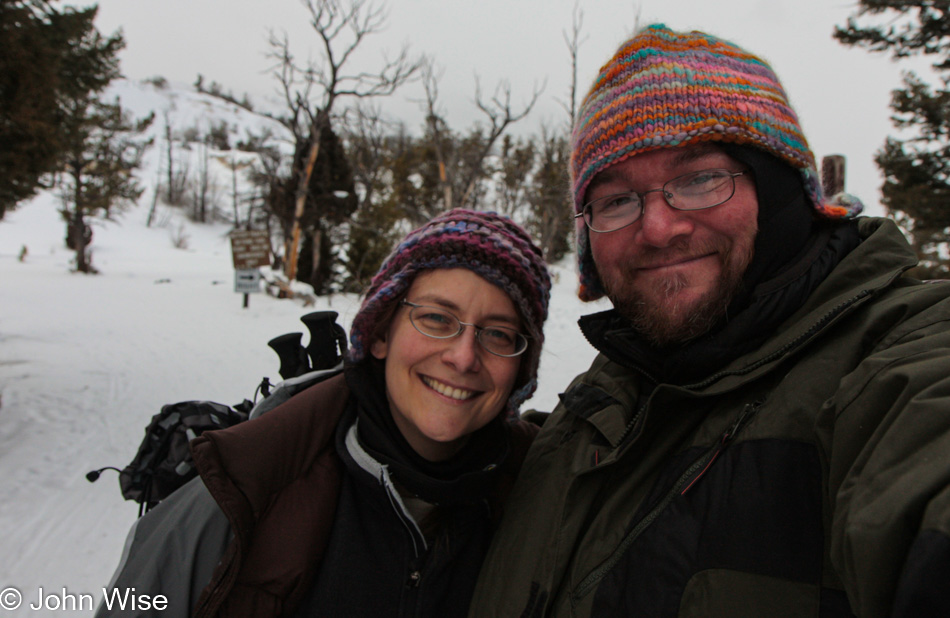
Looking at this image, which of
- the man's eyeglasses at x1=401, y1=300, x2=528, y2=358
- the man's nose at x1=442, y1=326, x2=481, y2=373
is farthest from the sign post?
the man's nose at x1=442, y1=326, x2=481, y2=373

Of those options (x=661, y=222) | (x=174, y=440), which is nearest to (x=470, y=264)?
(x=661, y=222)

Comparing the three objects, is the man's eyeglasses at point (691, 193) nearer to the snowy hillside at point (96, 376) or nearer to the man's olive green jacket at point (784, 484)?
the man's olive green jacket at point (784, 484)

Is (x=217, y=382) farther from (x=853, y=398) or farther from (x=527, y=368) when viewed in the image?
→ (x=853, y=398)

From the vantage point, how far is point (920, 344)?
79 cm

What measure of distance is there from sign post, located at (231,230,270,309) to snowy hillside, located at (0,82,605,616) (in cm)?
74

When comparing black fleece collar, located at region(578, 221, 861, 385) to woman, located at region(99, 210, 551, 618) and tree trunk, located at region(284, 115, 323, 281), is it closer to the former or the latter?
woman, located at region(99, 210, 551, 618)

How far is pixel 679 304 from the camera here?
1348 millimetres

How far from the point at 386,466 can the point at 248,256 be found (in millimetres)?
13440

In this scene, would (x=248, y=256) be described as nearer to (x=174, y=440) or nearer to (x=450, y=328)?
(x=174, y=440)

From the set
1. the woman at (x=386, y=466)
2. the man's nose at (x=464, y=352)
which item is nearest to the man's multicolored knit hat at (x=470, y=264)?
the woman at (x=386, y=466)

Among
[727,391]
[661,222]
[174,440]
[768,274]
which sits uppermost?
[661,222]

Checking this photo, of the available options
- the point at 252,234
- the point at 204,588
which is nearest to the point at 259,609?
the point at 204,588

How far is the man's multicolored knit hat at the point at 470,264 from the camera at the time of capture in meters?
1.64

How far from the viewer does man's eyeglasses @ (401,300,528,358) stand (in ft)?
5.40
